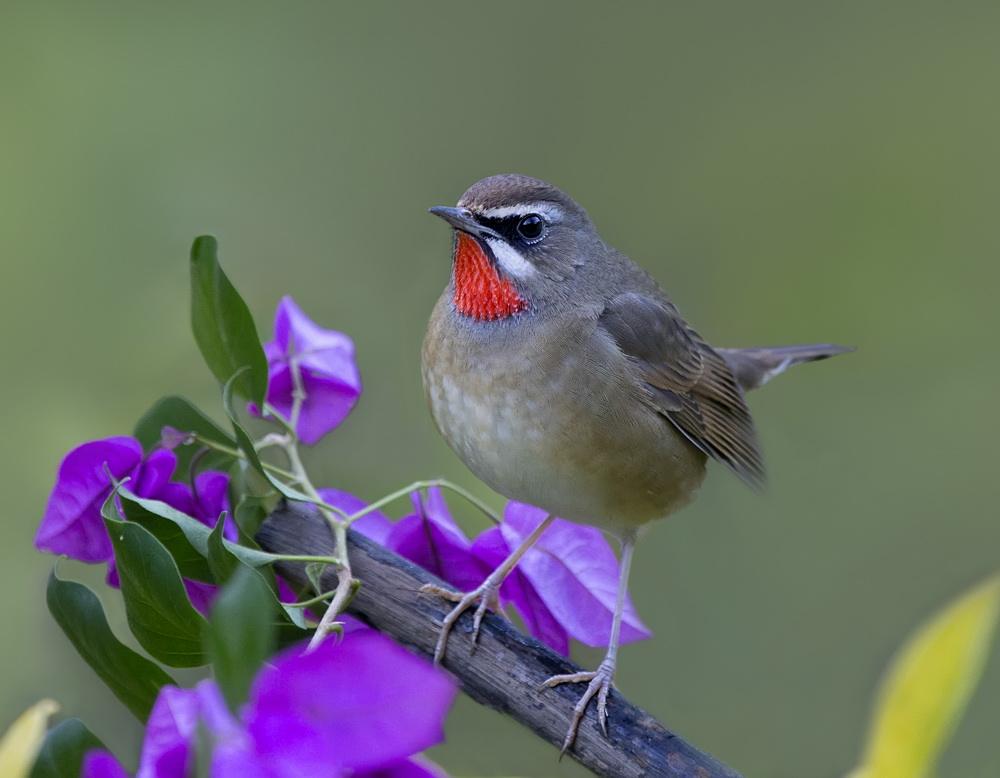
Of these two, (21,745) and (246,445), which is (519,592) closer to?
(246,445)

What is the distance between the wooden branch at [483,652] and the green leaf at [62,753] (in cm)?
61

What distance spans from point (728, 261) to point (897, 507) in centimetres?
115

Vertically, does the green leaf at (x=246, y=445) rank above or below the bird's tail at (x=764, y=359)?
above

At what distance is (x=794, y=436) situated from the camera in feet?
17.0

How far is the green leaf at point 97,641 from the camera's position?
145cm

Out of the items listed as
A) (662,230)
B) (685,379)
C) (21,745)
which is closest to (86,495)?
(21,745)

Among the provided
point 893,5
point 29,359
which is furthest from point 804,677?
point 893,5

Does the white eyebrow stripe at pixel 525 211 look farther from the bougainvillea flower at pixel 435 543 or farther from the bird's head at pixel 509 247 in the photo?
the bougainvillea flower at pixel 435 543

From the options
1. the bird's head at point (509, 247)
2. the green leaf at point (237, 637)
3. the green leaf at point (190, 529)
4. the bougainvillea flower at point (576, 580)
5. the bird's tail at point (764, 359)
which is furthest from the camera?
the bird's tail at point (764, 359)

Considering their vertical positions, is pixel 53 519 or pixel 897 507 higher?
pixel 53 519

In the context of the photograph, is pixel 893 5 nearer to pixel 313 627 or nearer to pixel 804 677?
pixel 804 677

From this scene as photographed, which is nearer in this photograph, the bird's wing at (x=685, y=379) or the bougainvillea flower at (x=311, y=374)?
the bougainvillea flower at (x=311, y=374)

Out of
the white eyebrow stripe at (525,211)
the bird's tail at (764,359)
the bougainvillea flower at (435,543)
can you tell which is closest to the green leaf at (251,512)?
the bougainvillea flower at (435,543)

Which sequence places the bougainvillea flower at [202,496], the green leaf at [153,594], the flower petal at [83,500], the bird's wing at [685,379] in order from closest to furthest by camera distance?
the green leaf at [153,594]
the flower petal at [83,500]
the bougainvillea flower at [202,496]
the bird's wing at [685,379]
